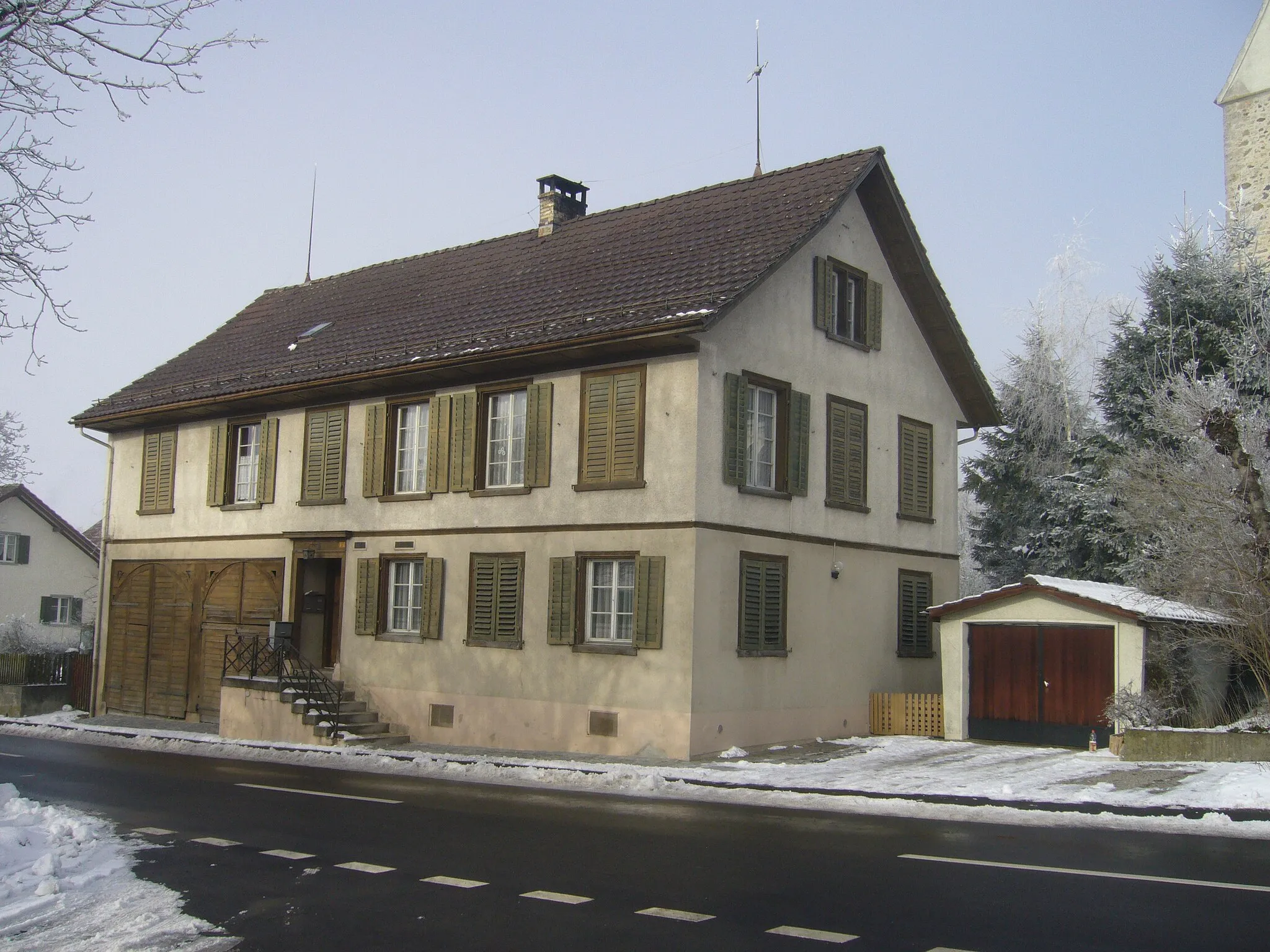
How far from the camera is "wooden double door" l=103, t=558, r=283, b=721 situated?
25.2 m

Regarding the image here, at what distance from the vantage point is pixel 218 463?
1032 inches

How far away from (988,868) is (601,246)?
16393mm

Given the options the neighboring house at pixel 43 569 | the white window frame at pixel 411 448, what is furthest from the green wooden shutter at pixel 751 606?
the neighboring house at pixel 43 569

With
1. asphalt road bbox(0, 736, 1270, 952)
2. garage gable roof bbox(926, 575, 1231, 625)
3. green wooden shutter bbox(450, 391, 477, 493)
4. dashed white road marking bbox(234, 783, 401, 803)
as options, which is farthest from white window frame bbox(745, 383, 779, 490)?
dashed white road marking bbox(234, 783, 401, 803)

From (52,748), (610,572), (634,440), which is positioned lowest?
(52,748)

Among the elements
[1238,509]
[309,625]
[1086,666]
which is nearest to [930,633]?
[1086,666]

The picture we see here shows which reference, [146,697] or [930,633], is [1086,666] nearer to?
[930,633]

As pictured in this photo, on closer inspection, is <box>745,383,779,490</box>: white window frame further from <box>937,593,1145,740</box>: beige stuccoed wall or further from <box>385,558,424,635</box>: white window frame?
<box>385,558,424,635</box>: white window frame

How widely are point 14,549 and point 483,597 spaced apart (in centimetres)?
3606

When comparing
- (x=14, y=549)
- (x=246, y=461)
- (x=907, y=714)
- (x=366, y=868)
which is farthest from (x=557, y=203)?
(x=14, y=549)

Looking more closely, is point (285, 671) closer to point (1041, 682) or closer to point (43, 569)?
point (1041, 682)

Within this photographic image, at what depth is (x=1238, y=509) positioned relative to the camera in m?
17.8

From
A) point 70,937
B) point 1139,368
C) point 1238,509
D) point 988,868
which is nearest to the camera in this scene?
point 70,937

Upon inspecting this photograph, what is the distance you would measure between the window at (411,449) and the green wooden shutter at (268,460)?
337 cm
